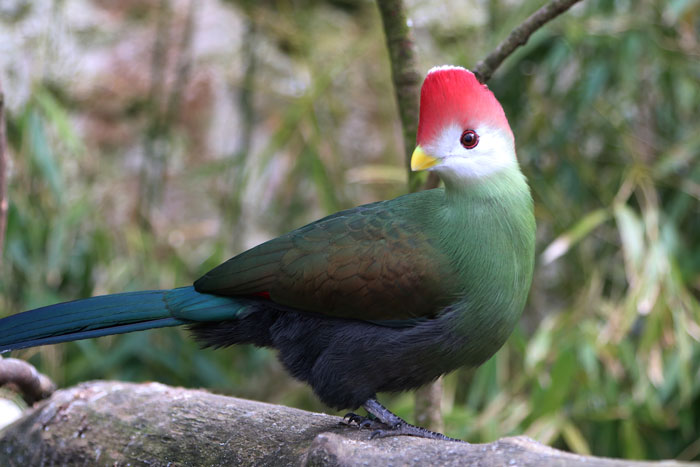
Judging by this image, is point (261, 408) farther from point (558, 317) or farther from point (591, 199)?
point (591, 199)

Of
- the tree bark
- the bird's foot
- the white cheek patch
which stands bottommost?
the bird's foot

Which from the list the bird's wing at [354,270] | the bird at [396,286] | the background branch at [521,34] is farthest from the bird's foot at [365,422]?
the background branch at [521,34]

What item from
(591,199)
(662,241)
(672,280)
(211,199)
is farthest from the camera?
(211,199)

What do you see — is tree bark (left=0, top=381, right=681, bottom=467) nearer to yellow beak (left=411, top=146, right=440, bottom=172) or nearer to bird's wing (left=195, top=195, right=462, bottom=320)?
bird's wing (left=195, top=195, right=462, bottom=320)

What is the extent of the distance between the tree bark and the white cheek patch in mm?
438

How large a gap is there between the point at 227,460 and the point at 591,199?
216cm

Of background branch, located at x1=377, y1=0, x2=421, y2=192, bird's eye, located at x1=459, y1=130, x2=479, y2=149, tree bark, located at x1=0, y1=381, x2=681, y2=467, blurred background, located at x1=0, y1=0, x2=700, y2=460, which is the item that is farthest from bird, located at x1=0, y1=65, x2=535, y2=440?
blurred background, located at x1=0, y1=0, x2=700, y2=460

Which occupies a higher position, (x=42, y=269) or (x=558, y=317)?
(x=42, y=269)

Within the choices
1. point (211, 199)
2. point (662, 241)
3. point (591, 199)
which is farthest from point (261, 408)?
point (211, 199)

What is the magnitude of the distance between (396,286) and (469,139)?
10.7 inches

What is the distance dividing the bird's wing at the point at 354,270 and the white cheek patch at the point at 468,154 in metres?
0.11

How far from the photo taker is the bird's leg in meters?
1.26

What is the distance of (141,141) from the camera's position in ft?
12.6

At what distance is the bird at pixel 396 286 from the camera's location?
1.24 meters
